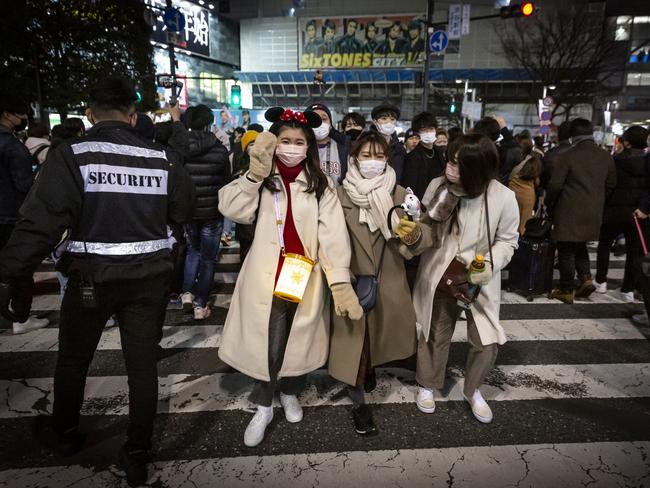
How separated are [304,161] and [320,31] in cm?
4516

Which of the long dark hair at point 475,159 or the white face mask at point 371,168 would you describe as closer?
the long dark hair at point 475,159

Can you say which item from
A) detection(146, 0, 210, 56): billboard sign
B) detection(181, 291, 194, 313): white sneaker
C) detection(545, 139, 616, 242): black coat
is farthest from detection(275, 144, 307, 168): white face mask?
detection(146, 0, 210, 56): billboard sign

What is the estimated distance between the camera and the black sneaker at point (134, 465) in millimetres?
2297

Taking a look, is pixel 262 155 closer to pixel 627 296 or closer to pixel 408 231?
pixel 408 231

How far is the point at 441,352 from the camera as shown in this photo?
312 cm

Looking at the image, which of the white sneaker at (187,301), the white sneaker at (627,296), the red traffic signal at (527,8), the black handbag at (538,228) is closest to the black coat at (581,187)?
the black handbag at (538,228)

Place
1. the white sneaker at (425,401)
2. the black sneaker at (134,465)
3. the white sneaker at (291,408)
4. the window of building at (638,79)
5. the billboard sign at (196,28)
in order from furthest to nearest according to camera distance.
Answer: the billboard sign at (196,28), the window of building at (638,79), the white sneaker at (425,401), the white sneaker at (291,408), the black sneaker at (134,465)

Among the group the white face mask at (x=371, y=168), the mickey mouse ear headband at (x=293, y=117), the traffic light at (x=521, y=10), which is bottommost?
the white face mask at (x=371, y=168)

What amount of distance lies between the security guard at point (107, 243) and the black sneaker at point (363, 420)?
127 cm

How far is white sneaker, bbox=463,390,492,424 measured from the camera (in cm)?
296

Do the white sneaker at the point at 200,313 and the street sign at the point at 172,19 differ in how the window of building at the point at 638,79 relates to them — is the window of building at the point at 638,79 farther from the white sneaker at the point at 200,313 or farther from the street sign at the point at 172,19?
the white sneaker at the point at 200,313

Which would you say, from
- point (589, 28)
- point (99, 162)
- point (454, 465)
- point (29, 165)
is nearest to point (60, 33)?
point (29, 165)

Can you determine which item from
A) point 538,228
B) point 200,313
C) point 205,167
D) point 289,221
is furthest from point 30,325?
point 538,228

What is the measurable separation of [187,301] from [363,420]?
295cm
